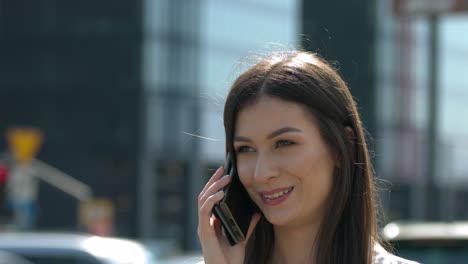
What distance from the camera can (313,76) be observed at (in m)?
2.81

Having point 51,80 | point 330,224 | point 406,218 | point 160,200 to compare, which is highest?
point 330,224

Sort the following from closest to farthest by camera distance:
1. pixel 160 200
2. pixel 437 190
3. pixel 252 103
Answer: pixel 252 103
pixel 160 200
pixel 437 190

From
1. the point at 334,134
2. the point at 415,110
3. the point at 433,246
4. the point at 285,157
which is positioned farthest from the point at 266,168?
the point at 415,110

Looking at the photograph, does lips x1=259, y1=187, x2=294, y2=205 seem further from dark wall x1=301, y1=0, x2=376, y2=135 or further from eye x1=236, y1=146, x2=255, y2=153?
dark wall x1=301, y1=0, x2=376, y2=135

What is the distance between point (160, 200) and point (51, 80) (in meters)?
5.45

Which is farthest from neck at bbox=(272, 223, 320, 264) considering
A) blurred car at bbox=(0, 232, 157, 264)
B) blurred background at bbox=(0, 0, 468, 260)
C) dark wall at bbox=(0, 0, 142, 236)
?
dark wall at bbox=(0, 0, 142, 236)

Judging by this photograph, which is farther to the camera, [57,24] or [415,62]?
[415,62]

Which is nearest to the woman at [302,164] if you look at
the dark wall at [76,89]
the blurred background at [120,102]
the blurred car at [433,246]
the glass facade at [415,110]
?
the blurred car at [433,246]

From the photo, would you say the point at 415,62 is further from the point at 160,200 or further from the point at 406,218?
the point at 160,200

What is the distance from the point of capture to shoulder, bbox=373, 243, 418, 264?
278 cm

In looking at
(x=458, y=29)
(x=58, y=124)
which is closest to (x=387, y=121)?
(x=458, y=29)

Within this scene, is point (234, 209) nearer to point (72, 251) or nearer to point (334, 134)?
point (334, 134)

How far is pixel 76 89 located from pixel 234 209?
3721cm

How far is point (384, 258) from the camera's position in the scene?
2.80 m
